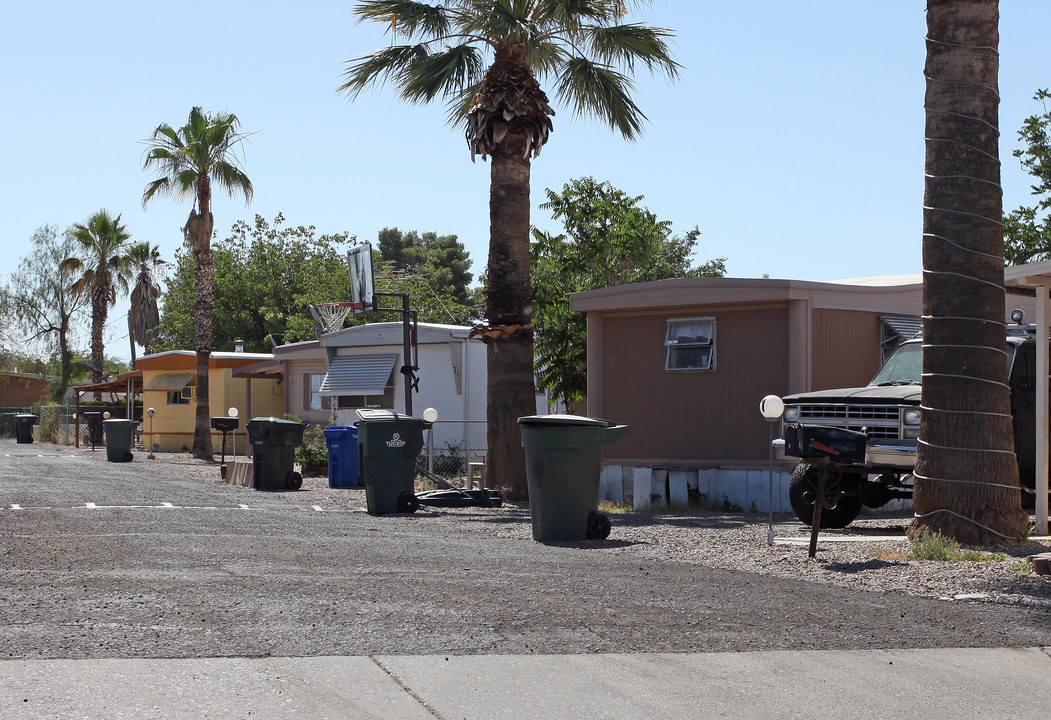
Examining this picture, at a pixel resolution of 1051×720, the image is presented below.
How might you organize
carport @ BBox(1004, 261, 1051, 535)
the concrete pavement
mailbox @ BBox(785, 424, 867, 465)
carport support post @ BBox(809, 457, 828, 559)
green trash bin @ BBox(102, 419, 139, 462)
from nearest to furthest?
the concrete pavement → carport support post @ BBox(809, 457, 828, 559) → mailbox @ BBox(785, 424, 867, 465) → carport @ BBox(1004, 261, 1051, 535) → green trash bin @ BBox(102, 419, 139, 462)

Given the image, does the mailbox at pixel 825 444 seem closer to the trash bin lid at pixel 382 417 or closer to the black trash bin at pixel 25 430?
the trash bin lid at pixel 382 417

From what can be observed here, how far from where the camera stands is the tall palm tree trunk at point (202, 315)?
29234mm

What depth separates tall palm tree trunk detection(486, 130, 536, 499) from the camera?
15852 mm

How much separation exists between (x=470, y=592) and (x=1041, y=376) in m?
5.91

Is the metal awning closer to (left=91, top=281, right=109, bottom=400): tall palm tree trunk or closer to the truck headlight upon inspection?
the truck headlight

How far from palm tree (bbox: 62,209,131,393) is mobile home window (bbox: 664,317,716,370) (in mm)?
34641

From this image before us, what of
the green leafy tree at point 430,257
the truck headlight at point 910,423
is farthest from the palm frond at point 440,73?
the green leafy tree at point 430,257

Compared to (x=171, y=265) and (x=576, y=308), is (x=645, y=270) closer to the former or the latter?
(x=576, y=308)

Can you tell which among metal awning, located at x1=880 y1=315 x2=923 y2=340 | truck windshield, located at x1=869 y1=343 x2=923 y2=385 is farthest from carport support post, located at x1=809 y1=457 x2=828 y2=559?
metal awning, located at x1=880 y1=315 x2=923 y2=340

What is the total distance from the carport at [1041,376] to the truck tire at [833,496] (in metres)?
1.69

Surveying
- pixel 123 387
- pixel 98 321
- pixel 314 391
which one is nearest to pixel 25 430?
pixel 123 387

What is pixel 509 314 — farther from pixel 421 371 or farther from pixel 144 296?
pixel 144 296

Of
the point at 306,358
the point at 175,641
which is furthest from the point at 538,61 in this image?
the point at 306,358

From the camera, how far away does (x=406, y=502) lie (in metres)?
14.3
